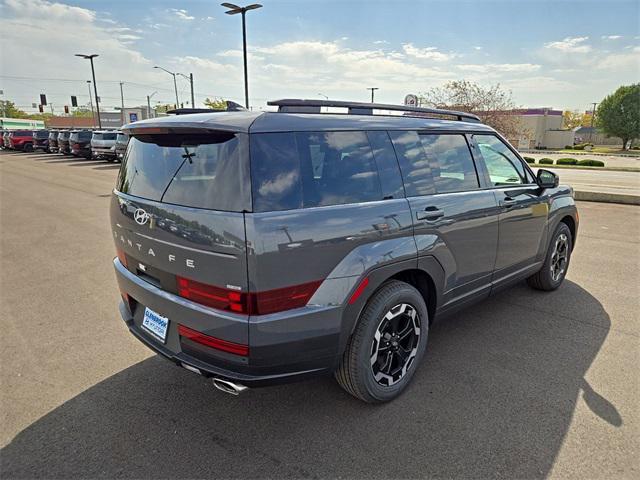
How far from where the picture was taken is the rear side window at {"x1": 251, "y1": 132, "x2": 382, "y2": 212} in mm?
2213

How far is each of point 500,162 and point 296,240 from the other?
8.49 ft

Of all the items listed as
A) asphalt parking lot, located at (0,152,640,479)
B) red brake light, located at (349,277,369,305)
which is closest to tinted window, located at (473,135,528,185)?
asphalt parking lot, located at (0,152,640,479)

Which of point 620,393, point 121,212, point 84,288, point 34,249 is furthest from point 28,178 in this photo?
point 620,393

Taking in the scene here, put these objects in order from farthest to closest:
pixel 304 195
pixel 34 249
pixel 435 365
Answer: pixel 34 249
pixel 435 365
pixel 304 195

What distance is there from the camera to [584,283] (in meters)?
5.10

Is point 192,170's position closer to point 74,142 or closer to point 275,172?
point 275,172

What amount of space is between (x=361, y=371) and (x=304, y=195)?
1.16 meters

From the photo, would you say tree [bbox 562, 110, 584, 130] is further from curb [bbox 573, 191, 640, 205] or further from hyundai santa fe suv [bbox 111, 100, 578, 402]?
hyundai santa fe suv [bbox 111, 100, 578, 402]

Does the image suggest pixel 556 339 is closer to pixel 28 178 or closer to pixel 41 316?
pixel 41 316

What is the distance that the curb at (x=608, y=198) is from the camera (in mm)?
10852

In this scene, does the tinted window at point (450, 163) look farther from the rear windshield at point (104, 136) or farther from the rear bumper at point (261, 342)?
the rear windshield at point (104, 136)

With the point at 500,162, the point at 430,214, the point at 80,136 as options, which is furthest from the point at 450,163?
the point at 80,136

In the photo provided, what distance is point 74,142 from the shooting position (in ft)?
91.3

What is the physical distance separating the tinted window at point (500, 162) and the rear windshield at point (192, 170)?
2359mm
